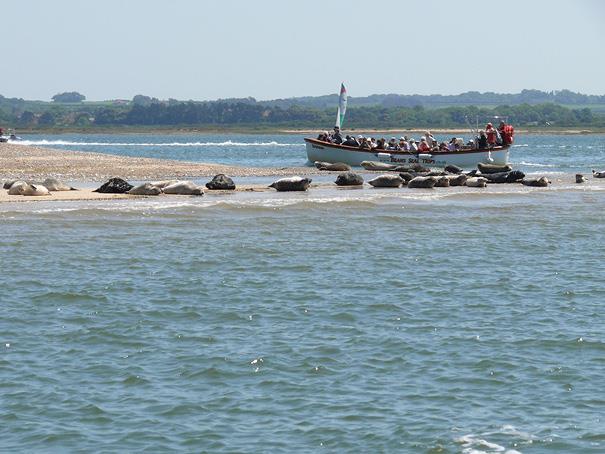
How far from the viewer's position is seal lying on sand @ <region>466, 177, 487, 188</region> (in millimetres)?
36719

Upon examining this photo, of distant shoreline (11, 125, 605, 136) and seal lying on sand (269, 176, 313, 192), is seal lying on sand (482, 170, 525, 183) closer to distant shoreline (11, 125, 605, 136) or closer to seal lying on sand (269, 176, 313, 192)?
seal lying on sand (269, 176, 313, 192)

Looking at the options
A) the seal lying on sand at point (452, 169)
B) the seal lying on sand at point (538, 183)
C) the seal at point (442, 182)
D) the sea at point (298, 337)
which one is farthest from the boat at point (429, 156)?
the sea at point (298, 337)

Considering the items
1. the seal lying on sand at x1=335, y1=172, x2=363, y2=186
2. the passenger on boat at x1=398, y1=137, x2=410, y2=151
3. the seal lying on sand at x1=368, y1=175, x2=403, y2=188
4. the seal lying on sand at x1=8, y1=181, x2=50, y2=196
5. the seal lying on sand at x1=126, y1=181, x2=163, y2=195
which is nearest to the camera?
the seal lying on sand at x1=8, y1=181, x2=50, y2=196

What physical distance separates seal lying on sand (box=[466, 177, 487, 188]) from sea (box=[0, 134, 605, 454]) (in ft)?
36.0

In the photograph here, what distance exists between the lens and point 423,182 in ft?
118

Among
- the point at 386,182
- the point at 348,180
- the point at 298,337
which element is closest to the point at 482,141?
the point at 386,182

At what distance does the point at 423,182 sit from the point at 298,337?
22.2 metres

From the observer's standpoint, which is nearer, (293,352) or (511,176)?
(293,352)

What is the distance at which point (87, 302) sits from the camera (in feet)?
53.9

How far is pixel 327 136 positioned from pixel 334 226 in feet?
77.1

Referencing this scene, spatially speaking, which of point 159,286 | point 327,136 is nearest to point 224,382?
point 159,286

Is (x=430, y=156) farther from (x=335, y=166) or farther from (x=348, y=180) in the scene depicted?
(x=348, y=180)

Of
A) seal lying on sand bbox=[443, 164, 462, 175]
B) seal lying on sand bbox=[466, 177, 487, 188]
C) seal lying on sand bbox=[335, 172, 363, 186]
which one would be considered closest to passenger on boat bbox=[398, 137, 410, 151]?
seal lying on sand bbox=[443, 164, 462, 175]

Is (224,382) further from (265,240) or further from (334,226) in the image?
(334,226)
